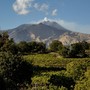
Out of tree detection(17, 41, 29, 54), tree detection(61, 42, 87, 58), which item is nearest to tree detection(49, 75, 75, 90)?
tree detection(61, 42, 87, 58)

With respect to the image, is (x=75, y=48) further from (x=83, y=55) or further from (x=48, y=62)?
(x=48, y=62)

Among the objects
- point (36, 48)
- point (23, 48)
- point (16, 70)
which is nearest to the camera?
point (16, 70)

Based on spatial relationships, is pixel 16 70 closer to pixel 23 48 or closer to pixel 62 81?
pixel 62 81

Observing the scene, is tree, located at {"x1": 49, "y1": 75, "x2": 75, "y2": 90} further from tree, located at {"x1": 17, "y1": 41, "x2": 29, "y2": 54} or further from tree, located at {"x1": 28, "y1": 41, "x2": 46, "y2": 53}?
tree, located at {"x1": 28, "y1": 41, "x2": 46, "y2": 53}

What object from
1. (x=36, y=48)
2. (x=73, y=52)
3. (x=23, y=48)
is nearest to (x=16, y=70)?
(x=73, y=52)

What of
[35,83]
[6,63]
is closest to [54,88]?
[35,83]

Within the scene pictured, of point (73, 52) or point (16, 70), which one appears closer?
point (16, 70)

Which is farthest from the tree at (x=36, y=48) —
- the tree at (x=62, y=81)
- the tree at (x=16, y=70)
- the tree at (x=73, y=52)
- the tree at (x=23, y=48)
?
the tree at (x=62, y=81)

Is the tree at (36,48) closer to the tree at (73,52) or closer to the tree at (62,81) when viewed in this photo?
the tree at (73,52)

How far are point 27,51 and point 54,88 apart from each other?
78683 millimetres

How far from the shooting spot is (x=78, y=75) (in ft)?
175

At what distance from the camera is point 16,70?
50.4 m

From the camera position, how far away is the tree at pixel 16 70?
50.1 meters

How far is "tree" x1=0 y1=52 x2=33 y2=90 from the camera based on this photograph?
50125 millimetres
